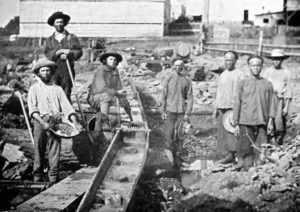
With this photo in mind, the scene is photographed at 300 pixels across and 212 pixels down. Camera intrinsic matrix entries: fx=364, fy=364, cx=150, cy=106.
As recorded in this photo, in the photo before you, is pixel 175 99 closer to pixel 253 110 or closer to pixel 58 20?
pixel 253 110

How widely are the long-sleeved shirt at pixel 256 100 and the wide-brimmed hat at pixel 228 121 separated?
2.40ft

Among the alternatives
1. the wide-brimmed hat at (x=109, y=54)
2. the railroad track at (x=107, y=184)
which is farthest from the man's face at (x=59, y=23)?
the railroad track at (x=107, y=184)

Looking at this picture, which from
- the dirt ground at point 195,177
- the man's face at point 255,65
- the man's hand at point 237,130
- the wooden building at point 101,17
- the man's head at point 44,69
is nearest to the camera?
the dirt ground at point 195,177

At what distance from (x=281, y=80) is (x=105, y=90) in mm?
3237

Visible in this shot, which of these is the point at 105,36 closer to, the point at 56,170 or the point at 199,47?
the point at 199,47

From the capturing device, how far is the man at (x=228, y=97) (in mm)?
6629

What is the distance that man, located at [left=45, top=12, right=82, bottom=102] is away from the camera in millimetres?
6852

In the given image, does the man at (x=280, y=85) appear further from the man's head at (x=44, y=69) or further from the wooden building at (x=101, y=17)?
the wooden building at (x=101, y=17)

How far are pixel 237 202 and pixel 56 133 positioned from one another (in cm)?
271

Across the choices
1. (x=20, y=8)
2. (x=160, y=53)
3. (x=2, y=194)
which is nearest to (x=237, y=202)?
(x=2, y=194)

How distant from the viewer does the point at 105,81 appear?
714 cm

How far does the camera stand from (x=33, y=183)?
5.12 meters

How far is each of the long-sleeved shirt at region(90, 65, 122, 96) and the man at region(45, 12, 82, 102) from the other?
21.7 inches

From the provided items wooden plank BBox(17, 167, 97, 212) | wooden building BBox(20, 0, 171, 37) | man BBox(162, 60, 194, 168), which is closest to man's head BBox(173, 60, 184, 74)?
man BBox(162, 60, 194, 168)
